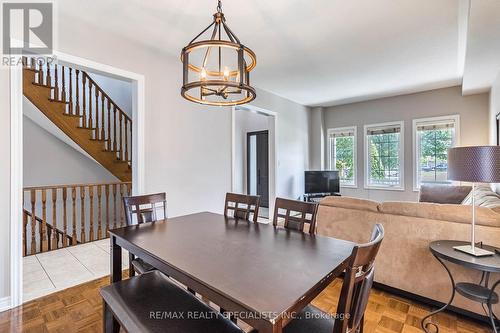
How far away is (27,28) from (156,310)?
2.67 m

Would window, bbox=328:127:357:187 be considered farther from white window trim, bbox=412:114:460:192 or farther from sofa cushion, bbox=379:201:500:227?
sofa cushion, bbox=379:201:500:227

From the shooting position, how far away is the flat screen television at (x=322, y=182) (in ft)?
19.0

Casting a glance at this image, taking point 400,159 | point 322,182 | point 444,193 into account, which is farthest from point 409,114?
point 322,182

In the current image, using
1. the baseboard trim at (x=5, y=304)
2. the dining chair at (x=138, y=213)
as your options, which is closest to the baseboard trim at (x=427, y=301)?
the dining chair at (x=138, y=213)

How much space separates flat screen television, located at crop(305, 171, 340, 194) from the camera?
580 cm

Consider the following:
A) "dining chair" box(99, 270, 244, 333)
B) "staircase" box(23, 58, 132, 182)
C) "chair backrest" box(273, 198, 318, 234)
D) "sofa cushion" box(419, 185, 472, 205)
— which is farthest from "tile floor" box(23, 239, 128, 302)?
"sofa cushion" box(419, 185, 472, 205)

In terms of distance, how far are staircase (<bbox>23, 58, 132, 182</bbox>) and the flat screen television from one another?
3.79m

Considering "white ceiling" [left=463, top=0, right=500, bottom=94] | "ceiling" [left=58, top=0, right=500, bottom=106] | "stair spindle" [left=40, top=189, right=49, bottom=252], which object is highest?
"ceiling" [left=58, top=0, right=500, bottom=106]

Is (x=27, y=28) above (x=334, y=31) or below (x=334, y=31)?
below

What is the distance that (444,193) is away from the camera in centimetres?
407

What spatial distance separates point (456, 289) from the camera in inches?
71.7

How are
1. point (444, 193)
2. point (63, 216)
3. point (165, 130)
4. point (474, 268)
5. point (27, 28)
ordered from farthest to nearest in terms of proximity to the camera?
point (444, 193), point (63, 216), point (165, 130), point (27, 28), point (474, 268)

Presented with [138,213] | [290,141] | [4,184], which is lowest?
[138,213]

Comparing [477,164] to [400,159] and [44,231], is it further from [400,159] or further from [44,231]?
[44,231]
